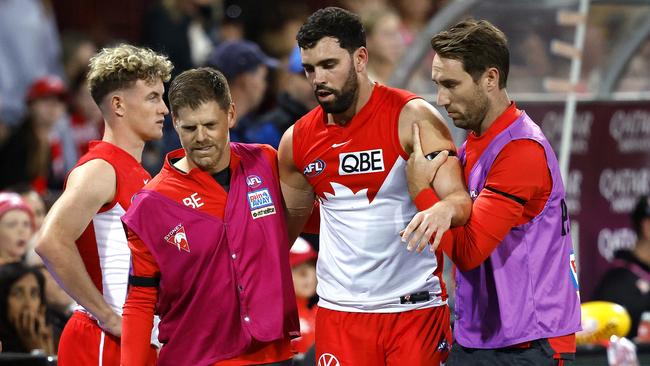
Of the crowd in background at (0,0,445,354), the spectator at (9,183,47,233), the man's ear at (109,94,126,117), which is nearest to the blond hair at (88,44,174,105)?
the man's ear at (109,94,126,117)

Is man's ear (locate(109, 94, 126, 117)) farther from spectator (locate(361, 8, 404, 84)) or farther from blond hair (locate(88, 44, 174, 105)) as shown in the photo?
spectator (locate(361, 8, 404, 84))

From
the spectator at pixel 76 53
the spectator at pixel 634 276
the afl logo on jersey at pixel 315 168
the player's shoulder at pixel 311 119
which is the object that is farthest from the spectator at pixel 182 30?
the afl logo on jersey at pixel 315 168

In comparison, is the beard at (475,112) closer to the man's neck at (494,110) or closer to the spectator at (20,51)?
the man's neck at (494,110)

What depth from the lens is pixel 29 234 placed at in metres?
7.85

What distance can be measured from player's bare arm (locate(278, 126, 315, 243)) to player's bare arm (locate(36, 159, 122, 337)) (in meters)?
0.77

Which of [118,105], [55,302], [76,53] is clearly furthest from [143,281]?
[76,53]

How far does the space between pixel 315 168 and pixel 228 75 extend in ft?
11.7

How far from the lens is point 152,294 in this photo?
16.7ft

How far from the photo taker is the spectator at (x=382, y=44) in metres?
10.0

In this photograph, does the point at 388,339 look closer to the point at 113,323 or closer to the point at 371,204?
the point at 371,204

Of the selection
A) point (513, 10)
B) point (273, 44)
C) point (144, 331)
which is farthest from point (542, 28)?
point (144, 331)

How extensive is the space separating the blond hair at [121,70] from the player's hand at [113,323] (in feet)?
3.29

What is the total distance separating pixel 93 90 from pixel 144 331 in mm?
1255

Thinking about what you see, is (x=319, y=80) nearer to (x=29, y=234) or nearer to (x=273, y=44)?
(x=29, y=234)
